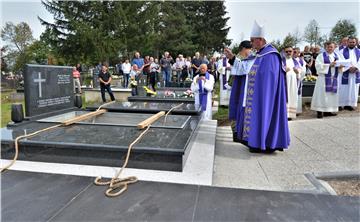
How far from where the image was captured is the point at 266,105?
4.64 m

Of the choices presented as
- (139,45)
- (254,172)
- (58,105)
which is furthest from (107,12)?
(254,172)

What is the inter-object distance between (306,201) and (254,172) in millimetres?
1081

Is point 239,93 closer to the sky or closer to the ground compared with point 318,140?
closer to the sky

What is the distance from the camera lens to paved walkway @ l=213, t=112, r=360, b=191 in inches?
146

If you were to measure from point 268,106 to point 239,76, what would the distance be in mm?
945

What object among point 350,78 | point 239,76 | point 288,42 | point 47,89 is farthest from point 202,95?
point 288,42

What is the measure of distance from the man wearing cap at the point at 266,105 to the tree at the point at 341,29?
38.4 meters

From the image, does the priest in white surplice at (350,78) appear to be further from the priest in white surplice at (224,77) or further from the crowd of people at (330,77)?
the priest in white surplice at (224,77)

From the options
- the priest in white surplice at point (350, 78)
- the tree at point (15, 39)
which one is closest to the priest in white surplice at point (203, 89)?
the priest in white surplice at point (350, 78)

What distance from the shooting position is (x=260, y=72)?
15.6ft

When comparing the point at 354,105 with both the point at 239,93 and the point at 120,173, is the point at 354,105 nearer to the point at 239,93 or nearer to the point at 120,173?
the point at 239,93

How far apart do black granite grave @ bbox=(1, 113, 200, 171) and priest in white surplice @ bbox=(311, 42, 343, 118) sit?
5.25 m

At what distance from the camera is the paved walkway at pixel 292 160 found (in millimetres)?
3701

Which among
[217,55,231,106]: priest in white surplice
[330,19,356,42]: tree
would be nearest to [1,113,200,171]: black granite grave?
[217,55,231,106]: priest in white surplice
